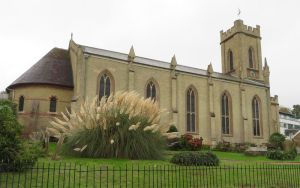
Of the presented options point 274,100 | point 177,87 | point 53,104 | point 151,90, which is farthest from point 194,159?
point 274,100

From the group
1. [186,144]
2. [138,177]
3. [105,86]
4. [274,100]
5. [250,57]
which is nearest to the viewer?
[138,177]

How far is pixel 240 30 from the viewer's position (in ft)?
153

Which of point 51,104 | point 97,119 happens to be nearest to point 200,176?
point 97,119

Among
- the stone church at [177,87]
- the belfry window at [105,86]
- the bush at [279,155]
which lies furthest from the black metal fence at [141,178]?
the belfry window at [105,86]

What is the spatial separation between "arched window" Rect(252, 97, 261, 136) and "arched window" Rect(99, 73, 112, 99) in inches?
798

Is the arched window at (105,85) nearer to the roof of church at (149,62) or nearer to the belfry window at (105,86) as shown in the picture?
the belfry window at (105,86)

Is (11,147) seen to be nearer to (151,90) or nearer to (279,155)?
(279,155)

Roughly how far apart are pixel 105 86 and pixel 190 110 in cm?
1059

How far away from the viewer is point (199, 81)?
38.4m

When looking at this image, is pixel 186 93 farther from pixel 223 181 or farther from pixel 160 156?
pixel 223 181

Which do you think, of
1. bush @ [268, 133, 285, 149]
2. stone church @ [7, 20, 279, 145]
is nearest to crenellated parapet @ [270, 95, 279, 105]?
stone church @ [7, 20, 279, 145]

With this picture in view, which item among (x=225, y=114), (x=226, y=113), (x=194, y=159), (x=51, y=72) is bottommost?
(x=194, y=159)

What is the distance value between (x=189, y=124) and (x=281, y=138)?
10730mm

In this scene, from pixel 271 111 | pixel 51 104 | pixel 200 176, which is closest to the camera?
pixel 200 176
